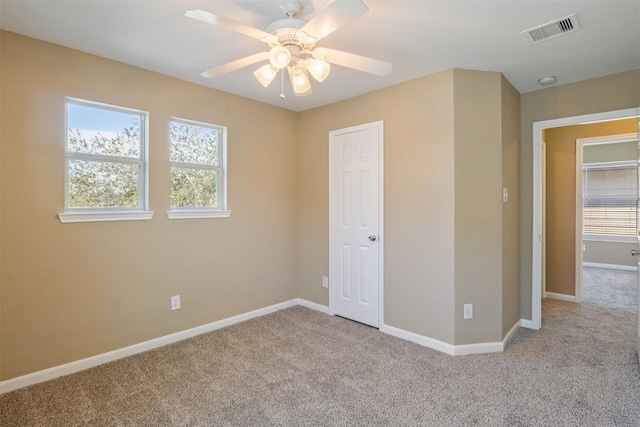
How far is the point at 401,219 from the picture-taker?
3.16 metres

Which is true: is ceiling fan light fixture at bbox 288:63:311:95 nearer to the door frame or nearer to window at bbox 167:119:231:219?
window at bbox 167:119:231:219

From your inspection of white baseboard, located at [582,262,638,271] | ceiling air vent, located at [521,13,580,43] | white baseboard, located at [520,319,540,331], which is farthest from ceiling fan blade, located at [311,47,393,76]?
white baseboard, located at [582,262,638,271]

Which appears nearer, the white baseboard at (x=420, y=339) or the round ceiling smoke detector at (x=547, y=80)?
the white baseboard at (x=420, y=339)

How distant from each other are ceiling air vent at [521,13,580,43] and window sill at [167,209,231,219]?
2950 mm

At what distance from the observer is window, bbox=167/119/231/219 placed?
312cm

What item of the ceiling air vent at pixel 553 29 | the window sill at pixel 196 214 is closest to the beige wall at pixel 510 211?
the ceiling air vent at pixel 553 29

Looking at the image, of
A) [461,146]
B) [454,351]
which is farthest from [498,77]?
[454,351]

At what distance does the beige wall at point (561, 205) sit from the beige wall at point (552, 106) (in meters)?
1.34

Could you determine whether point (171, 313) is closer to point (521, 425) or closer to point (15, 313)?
point (15, 313)

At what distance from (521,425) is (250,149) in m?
3.28

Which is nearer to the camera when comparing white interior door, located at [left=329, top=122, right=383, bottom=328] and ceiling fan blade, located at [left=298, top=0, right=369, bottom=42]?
ceiling fan blade, located at [left=298, top=0, right=369, bottom=42]

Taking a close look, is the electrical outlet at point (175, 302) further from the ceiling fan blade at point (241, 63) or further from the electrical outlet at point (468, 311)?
the electrical outlet at point (468, 311)

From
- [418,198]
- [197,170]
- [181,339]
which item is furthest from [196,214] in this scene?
[418,198]

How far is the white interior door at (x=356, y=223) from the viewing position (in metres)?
3.37
